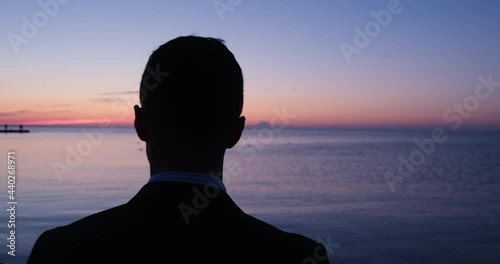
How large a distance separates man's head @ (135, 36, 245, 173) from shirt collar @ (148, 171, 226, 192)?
0.30 feet

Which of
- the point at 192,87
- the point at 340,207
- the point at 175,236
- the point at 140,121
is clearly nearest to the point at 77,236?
the point at 175,236

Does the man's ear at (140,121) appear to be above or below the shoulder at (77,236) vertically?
above

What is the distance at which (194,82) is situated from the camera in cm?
145

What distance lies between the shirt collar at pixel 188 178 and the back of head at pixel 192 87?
0.43 feet

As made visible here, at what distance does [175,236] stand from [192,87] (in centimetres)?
44

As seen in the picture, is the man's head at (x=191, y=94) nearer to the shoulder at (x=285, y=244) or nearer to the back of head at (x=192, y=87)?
the back of head at (x=192, y=87)

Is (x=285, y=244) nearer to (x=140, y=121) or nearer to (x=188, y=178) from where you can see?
(x=188, y=178)

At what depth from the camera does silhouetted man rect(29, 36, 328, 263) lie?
4.26 feet

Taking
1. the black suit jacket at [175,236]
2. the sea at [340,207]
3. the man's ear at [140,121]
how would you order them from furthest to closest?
the sea at [340,207]
the man's ear at [140,121]
the black suit jacket at [175,236]

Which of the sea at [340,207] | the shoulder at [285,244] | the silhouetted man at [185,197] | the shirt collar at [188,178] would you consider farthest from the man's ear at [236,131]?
the sea at [340,207]

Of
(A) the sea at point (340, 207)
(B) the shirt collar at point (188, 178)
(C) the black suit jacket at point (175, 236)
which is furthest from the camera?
(A) the sea at point (340, 207)

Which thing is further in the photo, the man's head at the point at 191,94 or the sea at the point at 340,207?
the sea at the point at 340,207

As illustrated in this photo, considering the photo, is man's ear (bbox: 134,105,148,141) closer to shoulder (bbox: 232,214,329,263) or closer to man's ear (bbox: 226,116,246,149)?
man's ear (bbox: 226,116,246,149)

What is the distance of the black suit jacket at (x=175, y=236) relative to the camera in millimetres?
1288
